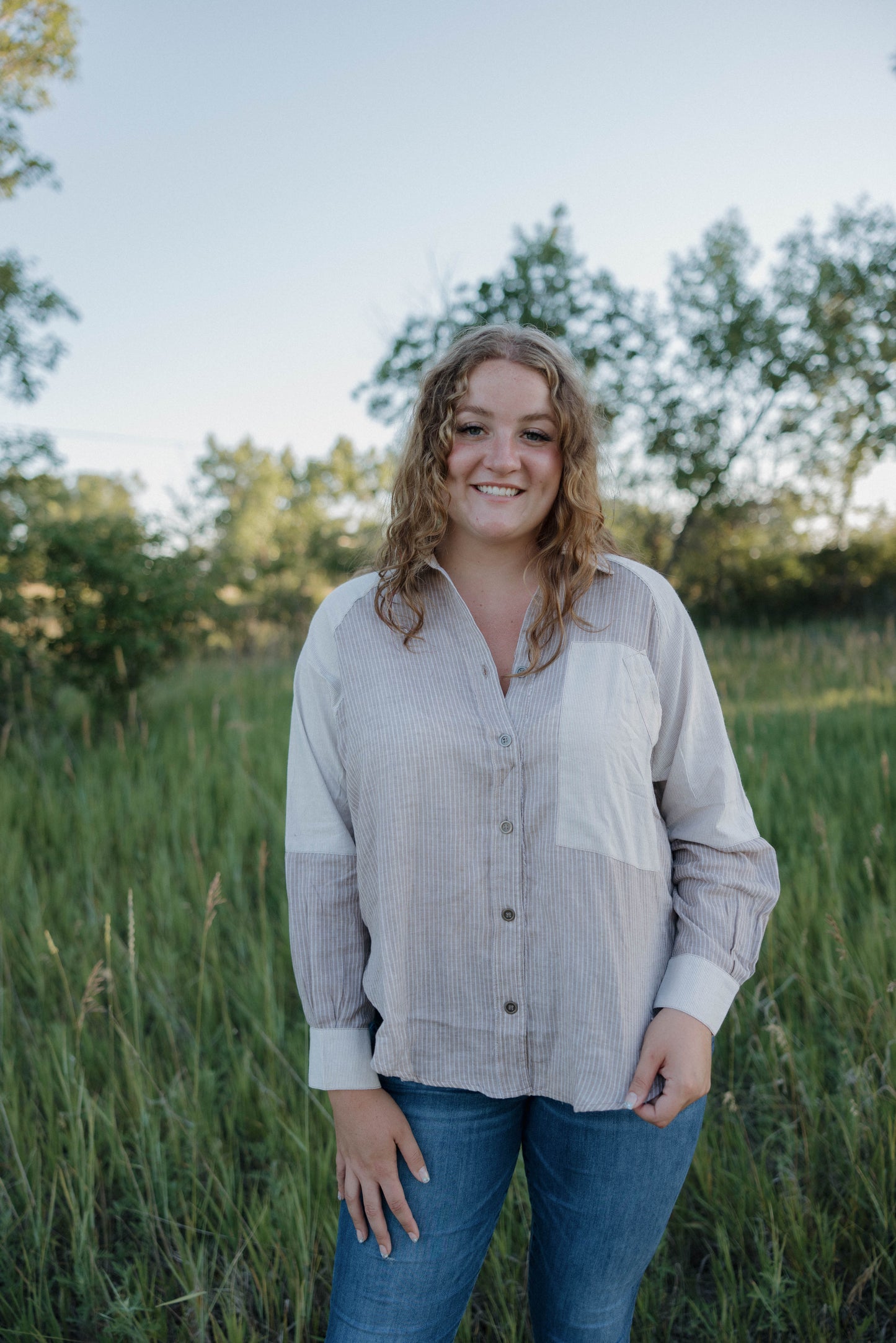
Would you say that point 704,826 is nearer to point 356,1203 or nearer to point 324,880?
point 324,880

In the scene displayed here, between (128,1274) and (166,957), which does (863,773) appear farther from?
(128,1274)

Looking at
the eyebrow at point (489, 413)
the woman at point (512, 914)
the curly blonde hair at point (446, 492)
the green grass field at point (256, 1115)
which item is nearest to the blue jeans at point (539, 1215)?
the woman at point (512, 914)

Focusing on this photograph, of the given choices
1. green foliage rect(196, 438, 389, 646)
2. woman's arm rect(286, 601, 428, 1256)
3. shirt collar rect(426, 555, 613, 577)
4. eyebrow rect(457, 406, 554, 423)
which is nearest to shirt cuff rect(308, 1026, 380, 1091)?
woman's arm rect(286, 601, 428, 1256)

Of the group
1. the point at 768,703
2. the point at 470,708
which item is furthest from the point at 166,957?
the point at 768,703

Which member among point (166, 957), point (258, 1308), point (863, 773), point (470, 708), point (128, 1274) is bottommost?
point (258, 1308)

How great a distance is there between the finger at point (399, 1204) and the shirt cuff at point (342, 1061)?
5.1 inches

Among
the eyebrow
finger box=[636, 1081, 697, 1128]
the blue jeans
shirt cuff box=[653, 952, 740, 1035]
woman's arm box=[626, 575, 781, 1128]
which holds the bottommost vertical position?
the blue jeans

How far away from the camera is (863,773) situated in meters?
4.12

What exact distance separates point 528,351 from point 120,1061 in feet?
7.58

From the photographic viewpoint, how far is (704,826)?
1.30 metres

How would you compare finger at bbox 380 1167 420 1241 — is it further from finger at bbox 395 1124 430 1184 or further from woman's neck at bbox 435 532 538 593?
woman's neck at bbox 435 532 538 593

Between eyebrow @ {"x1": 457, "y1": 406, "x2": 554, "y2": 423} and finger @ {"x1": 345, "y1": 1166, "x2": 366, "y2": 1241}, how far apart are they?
1.25 meters

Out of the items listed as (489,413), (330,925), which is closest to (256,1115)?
(330,925)

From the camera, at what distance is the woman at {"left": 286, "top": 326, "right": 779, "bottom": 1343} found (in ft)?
3.93
